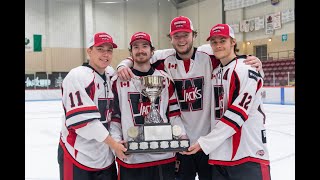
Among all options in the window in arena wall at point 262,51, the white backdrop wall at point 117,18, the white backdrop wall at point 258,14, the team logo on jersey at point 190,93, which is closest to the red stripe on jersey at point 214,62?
the team logo on jersey at point 190,93

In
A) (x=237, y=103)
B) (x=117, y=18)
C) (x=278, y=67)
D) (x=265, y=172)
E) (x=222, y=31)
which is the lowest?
(x=265, y=172)

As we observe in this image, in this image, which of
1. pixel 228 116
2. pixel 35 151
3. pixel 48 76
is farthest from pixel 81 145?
pixel 48 76

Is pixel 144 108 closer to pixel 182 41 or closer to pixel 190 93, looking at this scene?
pixel 190 93

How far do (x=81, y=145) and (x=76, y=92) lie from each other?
368mm

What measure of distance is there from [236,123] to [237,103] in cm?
12

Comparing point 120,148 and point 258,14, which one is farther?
point 258,14

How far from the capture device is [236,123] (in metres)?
2.14

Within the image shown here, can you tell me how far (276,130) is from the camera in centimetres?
670

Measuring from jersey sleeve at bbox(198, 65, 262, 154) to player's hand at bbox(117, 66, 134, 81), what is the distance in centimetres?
68

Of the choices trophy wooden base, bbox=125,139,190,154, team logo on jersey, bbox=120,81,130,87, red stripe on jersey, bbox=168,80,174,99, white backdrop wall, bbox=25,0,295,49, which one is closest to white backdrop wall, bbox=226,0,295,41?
white backdrop wall, bbox=25,0,295,49

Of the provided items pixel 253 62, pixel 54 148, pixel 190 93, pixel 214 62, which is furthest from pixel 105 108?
pixel 54 148

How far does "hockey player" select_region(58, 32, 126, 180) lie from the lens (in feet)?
7.18

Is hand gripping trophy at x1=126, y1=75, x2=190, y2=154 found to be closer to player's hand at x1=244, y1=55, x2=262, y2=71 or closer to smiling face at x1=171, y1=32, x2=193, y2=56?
smiling face at x1=171, y1=32, x2=193, y2=56
